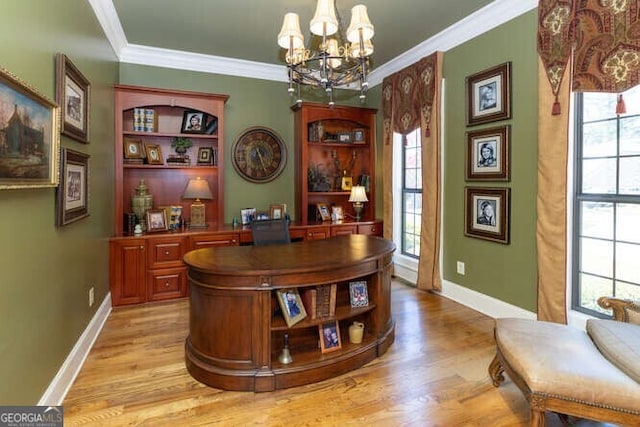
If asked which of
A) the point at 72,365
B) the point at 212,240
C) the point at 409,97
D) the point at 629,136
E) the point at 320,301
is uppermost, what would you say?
the point at 409,97

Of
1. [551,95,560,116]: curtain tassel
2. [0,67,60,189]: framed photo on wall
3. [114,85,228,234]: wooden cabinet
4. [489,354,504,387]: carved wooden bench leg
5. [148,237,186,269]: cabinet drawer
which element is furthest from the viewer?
[114,85,228,234]: wooden cabinet

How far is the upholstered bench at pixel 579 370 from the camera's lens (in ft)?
5.12

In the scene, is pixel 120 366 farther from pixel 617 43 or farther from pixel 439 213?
pixel 617 43

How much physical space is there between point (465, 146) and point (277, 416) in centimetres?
302

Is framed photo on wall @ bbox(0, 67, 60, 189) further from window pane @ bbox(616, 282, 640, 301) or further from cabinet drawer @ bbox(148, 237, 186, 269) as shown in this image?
window pane @ bbox(616, 282, 640, 301)

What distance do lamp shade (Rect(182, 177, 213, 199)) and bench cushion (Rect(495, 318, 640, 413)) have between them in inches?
134

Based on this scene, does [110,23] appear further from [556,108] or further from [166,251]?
[556,108]

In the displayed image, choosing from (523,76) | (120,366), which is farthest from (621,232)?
(120,366)

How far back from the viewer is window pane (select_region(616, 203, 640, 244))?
2.45 meters

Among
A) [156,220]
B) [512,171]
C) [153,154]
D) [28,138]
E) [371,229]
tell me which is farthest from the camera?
[371,229]

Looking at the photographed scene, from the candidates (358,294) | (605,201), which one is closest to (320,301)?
(358,294)

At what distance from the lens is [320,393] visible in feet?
7.18

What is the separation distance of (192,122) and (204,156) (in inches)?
16.8

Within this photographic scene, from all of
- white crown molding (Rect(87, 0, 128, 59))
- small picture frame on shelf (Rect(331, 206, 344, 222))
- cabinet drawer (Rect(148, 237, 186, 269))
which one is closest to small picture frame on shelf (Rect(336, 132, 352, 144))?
small picture frame on shelf (Rect(331, 206, 344, 222))
